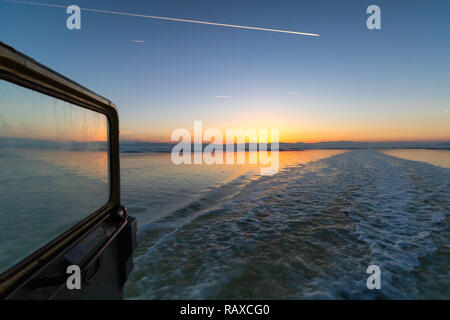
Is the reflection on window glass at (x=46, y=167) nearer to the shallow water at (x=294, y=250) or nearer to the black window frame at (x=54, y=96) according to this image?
the black window frame at (x=54, y=96)

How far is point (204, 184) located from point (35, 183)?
11349 mm

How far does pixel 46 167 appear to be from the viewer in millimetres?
1897

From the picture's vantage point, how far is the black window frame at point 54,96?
124 cm

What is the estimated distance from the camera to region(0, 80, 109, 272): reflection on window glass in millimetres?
1439

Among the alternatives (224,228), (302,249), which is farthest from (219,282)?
(224,228)

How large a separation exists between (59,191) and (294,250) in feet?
14.4

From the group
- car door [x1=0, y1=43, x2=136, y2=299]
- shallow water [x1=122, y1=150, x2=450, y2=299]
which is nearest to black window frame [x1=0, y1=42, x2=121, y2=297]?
car door [x1=0, y1=43, x2=136, y2=299]

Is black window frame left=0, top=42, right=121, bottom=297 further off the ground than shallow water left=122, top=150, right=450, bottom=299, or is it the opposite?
black window frame left=0, top=42, right=121, bottom=297

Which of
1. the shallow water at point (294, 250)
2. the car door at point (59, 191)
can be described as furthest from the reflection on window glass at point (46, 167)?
the shallow water at point (294, 250)

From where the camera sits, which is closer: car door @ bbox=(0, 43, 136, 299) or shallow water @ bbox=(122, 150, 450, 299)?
→ car door @ bbox=(0, 43, 136, 299)

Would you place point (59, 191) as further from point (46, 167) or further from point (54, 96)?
point (54, 96)

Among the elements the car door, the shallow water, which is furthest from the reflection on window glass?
the shallow water

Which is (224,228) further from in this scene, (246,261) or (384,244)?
(384,244)

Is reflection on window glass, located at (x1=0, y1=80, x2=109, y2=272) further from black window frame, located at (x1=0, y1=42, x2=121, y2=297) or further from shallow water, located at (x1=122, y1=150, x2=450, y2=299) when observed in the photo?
shallow water, located at (x1=122, y1=150, x2=450, y2=299)
